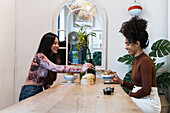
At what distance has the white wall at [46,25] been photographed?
3516 mm

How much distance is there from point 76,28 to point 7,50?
140 cm

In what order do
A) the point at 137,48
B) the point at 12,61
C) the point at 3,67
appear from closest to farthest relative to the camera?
the point at 137,48
the point at 3,67
the point at 12,61

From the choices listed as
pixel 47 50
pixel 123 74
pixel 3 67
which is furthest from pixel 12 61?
pixel 123 74

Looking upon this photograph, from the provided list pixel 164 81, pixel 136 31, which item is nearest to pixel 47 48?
pixel 136 31

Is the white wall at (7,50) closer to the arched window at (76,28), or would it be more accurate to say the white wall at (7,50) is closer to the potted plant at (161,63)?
the arched window at (76,28)

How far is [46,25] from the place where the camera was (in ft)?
12.0

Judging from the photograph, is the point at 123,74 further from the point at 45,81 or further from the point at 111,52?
the point at 45,81

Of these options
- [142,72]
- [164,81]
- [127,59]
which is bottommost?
[164,81]

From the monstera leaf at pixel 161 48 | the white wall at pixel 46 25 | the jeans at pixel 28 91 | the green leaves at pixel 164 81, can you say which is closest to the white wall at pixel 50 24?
the white wall at pixel 46 25

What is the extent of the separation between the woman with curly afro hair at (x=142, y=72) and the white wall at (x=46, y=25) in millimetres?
1617

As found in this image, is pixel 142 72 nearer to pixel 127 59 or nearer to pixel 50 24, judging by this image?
pixel 127 59

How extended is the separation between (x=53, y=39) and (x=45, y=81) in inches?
21.4

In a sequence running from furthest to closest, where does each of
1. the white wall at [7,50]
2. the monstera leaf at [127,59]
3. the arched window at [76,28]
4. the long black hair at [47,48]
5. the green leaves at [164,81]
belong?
the arched window at [76,28] → the white wall at [7,50] → the monstera leaf at [127,59] → the green leaves at [164,81] → the long black hair at [47,48]

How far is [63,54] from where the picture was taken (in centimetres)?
371
